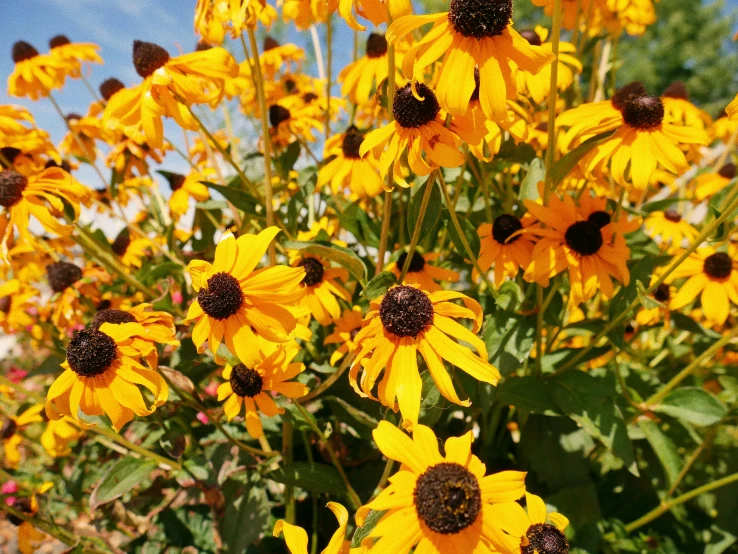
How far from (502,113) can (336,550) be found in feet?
2.48

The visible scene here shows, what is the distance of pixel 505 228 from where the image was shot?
1.21 m

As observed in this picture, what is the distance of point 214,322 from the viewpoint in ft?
3.16

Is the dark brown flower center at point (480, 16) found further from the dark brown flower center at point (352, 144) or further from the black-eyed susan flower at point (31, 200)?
the black-eyed susan flower at point (31, 200)

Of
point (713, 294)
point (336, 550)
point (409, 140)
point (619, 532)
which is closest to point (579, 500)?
point (619, 532)

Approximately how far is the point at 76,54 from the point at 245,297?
5.40ft

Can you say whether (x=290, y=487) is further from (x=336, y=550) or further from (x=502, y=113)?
(x=502, y=113)

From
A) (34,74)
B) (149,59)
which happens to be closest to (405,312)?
(149,59)

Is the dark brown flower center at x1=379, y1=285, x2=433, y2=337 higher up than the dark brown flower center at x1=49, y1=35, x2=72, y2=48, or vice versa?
the dark brown flower center at x1=49, y1=35, x2=72, y2=48

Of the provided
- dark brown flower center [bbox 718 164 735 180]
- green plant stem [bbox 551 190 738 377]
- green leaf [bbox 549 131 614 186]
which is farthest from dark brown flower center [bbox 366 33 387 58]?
dark brown flower center [bbox 718 164 735 180]

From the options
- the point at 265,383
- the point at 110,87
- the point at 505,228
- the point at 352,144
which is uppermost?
the point at 110,87

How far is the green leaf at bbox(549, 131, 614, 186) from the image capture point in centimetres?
93

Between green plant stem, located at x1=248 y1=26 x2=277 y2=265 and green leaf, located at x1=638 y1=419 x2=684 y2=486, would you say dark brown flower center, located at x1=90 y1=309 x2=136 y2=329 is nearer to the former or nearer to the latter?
green plant stem, located at x1=248 y1=26 x2=277 y2=265

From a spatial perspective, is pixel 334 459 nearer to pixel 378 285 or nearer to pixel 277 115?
pixel 378 285

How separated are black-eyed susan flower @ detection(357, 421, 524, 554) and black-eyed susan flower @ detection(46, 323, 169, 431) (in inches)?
19.7
